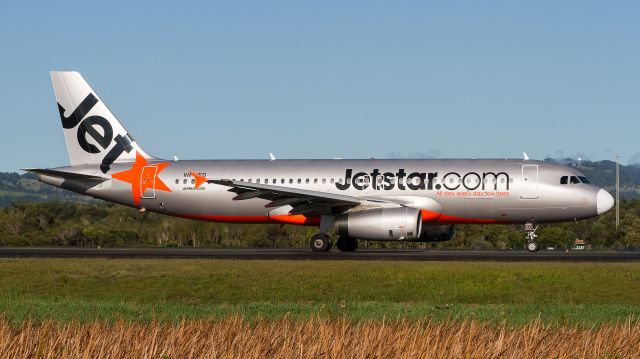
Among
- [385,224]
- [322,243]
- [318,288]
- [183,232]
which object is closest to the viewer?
[318,288]

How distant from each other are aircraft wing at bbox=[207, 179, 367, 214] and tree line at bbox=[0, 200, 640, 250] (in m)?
3.47

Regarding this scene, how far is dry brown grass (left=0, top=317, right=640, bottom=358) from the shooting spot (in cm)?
1189

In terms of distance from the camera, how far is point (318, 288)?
28.3m

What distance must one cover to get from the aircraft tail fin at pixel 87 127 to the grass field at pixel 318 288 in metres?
12.7

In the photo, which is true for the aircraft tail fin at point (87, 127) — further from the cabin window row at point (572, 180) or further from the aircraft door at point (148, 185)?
the cabin window row at point (572, 180)

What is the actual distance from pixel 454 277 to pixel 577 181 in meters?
14.9

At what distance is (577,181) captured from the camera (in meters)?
42.6

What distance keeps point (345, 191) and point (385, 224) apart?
4139mm

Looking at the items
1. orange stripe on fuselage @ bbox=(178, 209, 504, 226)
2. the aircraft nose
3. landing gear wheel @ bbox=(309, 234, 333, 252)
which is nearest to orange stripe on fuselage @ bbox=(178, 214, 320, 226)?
orange stripe on fuselage @ bbox=(178, 209, 504, 226)

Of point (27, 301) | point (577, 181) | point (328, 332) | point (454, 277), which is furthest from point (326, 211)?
point (328, 332)

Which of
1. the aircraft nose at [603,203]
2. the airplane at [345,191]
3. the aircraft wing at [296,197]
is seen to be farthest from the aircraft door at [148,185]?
the aircraft nose at [603,203]

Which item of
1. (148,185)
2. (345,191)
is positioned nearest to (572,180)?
(345,191)

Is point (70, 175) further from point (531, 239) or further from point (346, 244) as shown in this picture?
point (531, 239)

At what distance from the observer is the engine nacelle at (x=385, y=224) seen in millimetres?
39469
